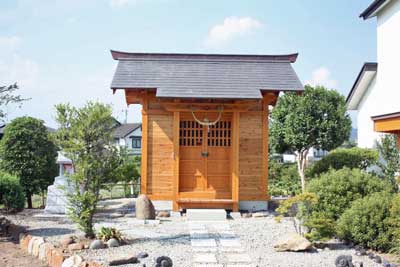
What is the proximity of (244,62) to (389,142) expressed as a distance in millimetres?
4544

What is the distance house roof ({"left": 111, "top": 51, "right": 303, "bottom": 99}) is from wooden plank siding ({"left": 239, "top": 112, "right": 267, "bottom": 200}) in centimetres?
95

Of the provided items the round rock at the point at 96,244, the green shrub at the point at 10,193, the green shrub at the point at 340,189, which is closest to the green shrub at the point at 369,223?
the green shrub at the point at 340,189

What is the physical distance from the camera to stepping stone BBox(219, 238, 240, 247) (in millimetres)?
7243

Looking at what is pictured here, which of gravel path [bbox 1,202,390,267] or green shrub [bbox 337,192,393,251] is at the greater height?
green shrub [bbox 337,192,393,251]

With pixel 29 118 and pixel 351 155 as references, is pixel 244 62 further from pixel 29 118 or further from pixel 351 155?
pixel 29 118

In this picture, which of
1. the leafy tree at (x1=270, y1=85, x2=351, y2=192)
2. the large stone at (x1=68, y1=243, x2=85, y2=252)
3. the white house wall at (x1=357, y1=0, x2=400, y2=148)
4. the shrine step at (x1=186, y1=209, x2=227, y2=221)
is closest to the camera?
the large stone at (x1=68, y1=243, x2=85, y2=252)

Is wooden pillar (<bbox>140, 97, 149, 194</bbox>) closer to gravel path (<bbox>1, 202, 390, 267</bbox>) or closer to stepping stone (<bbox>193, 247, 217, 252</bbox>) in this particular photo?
gravel path (<bbox>1, 202, 390, 267</bbox>)

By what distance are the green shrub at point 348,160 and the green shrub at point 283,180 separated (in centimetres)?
230

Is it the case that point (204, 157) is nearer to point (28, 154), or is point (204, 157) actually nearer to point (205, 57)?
point (205, 57)

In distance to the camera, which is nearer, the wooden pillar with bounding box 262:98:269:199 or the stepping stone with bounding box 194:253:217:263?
the stepping stone with bounding box 194:253:217:263

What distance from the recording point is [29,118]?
41.0ft

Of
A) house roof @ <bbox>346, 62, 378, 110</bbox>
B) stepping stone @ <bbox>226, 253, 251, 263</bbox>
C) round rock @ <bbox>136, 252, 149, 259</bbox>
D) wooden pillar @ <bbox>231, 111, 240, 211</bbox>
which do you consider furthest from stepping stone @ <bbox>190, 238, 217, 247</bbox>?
house roof @ <bbox>346, 62, 378, 110</bbox>

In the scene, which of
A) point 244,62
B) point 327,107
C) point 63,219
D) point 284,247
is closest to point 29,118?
point 63,219

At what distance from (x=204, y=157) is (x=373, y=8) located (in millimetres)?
5675
